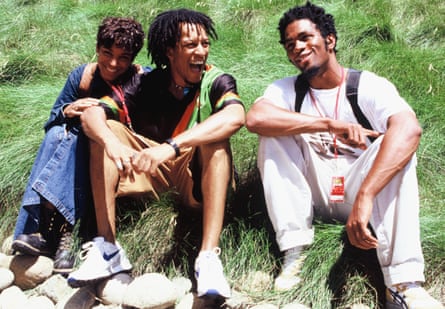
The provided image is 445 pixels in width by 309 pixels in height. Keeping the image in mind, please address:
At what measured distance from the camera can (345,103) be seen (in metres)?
3.21

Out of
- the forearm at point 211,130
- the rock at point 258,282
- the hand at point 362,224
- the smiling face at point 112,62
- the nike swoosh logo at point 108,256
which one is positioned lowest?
the rock at point 258,282

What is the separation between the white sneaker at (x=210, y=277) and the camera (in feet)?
9.41

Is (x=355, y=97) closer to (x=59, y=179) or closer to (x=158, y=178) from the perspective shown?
(x=158, y=178)

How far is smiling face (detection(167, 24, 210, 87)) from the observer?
11.3 feet

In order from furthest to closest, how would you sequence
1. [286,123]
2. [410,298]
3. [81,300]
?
[81,300], [286,123], [410,298]

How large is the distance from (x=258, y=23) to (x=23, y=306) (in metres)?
3.99

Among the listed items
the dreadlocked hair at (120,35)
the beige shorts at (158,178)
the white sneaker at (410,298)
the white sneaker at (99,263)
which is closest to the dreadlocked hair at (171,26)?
the dreadlocked hair at (120,35)

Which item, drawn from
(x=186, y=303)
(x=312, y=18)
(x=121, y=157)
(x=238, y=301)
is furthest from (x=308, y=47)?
(x=186, y=303)

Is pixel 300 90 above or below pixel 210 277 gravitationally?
above

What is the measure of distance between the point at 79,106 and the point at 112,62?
380 mm

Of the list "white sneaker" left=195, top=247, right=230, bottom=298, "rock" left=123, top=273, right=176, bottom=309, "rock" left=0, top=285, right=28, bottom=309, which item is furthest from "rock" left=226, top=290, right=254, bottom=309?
"rock" left=0, top=285, right=28, bottom=309

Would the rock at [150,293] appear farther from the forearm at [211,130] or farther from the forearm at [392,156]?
the forearm at [392,156]

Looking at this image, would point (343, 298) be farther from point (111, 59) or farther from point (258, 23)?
point (258, 23)

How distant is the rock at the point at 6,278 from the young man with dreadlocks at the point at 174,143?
2.53 feet
